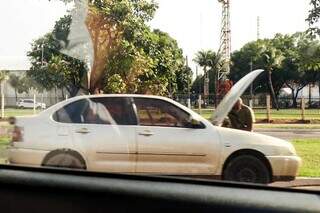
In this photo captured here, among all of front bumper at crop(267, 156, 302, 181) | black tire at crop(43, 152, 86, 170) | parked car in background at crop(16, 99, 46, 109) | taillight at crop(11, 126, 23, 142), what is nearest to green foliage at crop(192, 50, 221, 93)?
front bumper at crop(267, 156, 302, 181)

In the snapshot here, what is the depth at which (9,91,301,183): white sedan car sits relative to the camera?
6.85 feet

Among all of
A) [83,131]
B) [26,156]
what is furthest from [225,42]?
[26,156]

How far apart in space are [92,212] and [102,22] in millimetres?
777

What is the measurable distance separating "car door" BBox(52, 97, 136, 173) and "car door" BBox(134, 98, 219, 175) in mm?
45

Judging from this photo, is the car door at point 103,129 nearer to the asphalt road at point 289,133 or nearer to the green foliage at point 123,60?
the green foliage at point 123,60

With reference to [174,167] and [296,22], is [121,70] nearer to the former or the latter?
[174,167]

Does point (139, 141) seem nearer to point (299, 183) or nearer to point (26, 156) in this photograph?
point (26, 156)

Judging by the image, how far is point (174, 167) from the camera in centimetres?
206

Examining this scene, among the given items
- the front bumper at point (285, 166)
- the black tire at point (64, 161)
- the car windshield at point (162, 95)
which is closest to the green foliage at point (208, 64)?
the car windshield at point (162, 95)

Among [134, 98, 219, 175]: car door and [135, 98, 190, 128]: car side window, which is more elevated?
[135, 98, 190, 128]: car side window

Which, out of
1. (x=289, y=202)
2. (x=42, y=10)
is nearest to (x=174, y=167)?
(x=289, y=202)

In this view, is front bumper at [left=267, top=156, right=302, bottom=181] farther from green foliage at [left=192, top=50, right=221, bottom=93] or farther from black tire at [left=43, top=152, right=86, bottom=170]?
black tire at [left=43, top=152, right=86, bottom=170]

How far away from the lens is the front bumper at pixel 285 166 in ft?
6.85

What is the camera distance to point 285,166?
212cm
